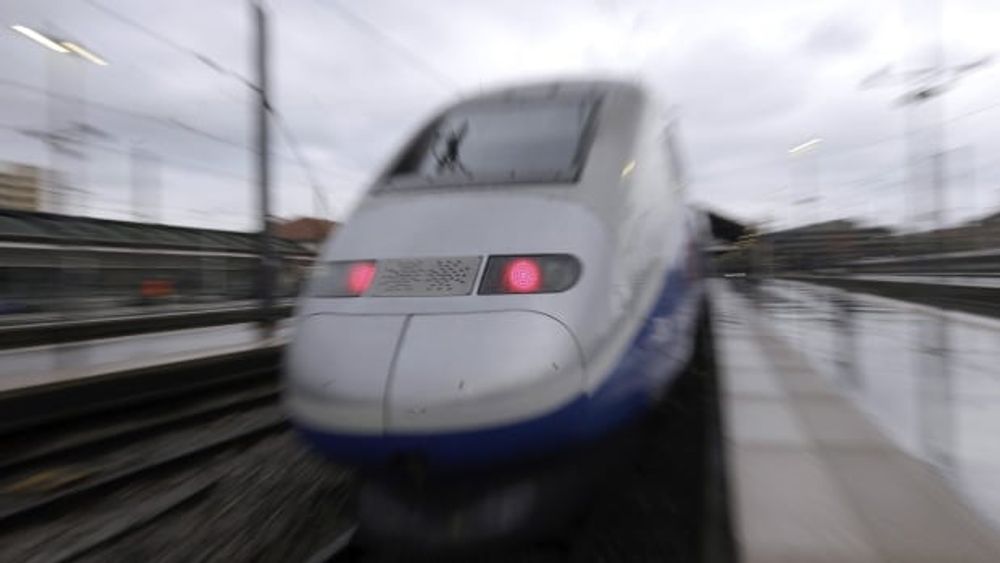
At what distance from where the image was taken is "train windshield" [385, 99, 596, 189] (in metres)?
3.48

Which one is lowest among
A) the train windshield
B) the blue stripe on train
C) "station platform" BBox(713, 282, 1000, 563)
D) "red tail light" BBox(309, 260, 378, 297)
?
"station platform" BBox(713, 282, 1000, 563)

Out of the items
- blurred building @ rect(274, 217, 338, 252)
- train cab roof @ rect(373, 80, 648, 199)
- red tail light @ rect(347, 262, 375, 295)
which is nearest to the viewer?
red tail light @ rect(347, 262, 375, 295)

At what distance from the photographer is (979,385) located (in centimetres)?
576

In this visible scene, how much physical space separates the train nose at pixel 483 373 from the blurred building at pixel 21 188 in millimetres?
8450

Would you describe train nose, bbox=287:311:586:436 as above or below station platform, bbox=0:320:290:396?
above

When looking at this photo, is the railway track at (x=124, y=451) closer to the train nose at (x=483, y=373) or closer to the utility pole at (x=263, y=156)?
the train nose at (x=483, y=373)

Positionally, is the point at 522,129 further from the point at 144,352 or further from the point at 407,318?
the point at 144,352

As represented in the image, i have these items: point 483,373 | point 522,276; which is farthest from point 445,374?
point 522,276

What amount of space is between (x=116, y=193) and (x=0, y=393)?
300 inches

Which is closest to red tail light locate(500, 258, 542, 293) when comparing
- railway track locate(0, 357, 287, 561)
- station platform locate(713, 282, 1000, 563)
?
station platform locate(713, 282, 1000, 563)

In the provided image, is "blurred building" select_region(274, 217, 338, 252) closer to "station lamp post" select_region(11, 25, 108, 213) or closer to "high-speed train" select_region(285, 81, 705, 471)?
"station lamp post" select_region(11, 25, 108, 213)

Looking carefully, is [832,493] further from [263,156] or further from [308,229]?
[308,229]

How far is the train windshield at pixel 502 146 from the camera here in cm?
348

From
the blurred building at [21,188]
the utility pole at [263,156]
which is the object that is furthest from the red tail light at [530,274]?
the blurred building at [21,188]
